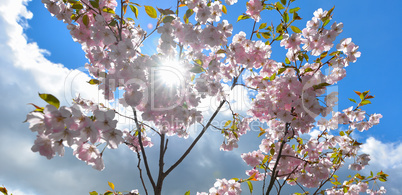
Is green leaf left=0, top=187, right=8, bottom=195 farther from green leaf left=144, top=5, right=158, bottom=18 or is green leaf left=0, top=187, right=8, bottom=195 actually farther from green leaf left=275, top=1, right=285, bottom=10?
green leaf left=275, top=1, right=285, bottom=10

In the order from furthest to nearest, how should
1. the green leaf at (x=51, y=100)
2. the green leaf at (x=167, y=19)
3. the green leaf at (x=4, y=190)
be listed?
1. the green leaf at (x=167, y=19)
2. the green leaf at (x=4, y=190)
3. the green leaf at (x=51, y=100)

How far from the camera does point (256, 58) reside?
2.72 meters

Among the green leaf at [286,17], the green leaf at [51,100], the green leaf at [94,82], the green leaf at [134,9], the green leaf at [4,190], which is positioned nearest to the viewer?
the green leaf at [51,100]

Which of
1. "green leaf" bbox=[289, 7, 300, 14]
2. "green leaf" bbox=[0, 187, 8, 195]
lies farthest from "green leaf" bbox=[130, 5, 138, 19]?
"green leaf" bbox=[0, 187, 8, 195]

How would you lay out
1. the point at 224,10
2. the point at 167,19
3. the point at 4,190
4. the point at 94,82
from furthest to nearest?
the point at 224,10 < the point at 167,19 < the point at 94,82 < the point at 4,190

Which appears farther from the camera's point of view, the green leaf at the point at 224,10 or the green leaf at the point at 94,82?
the green leaf at the point at 224,10

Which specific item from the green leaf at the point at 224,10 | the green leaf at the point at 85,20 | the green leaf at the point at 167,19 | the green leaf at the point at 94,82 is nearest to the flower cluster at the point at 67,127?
the green leaf at the point at 94,82

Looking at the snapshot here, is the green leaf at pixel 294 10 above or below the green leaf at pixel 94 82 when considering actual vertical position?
above

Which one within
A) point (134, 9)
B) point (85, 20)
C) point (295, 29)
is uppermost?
point (295, 29)

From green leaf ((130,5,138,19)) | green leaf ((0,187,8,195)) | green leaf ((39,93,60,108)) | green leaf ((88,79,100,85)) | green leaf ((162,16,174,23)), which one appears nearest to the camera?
green leaf ((39,93,60,108))

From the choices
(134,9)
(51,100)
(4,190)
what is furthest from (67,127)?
(134,9)

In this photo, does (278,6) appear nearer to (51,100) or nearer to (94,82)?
(94,82)

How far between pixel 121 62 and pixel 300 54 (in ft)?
6.32

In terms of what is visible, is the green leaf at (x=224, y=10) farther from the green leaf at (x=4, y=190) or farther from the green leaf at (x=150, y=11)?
the green leaf at (x=4, y=190)
